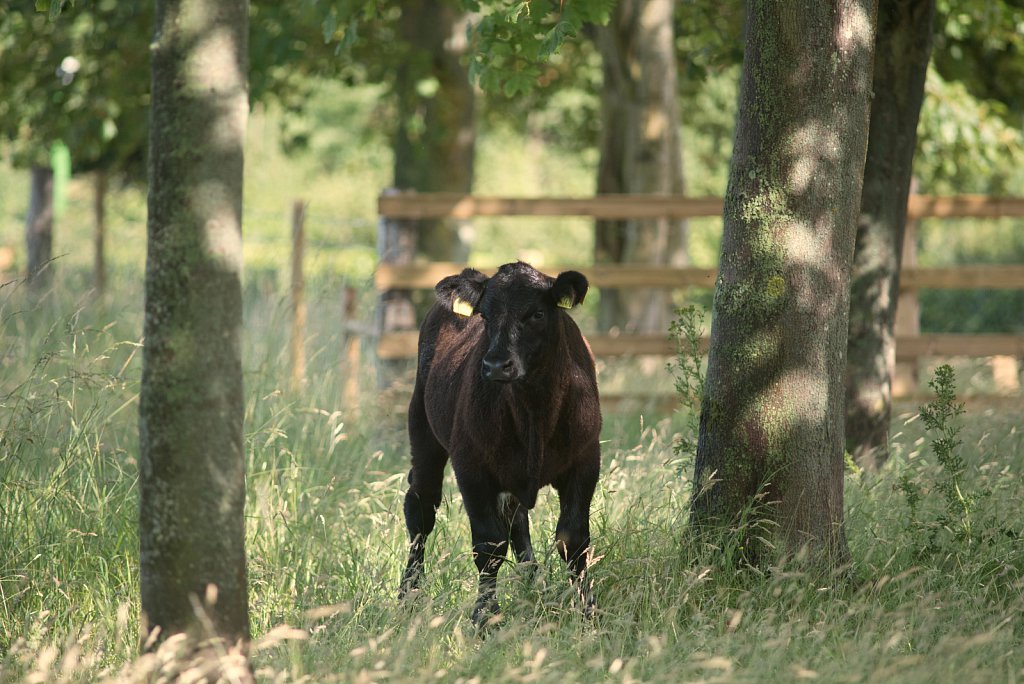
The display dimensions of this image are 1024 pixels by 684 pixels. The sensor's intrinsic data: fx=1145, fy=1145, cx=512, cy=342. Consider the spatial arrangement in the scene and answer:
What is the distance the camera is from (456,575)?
4.77 meters

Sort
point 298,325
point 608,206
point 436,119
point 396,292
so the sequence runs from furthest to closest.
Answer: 1. point 436,119
2. point 608,206
3. point 396,292
4. point 298,325

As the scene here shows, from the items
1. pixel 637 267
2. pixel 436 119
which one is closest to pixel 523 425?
pixel 637 267

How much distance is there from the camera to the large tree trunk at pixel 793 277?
14.6 ft

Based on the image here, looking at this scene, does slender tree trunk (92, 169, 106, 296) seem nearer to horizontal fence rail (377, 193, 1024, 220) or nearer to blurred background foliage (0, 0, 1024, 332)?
blurred background foliage (0, 0, 1024, 332)

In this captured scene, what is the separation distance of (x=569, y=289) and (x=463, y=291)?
484 mm

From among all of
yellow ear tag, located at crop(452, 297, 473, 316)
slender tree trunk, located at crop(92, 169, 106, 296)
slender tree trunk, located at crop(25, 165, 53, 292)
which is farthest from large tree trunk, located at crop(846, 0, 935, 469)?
slender tree trunk, located at crop(25, 165, 53, 292)

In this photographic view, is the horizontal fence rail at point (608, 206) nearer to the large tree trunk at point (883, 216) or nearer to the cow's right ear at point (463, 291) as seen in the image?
the large tree trunk at point (883, 216)

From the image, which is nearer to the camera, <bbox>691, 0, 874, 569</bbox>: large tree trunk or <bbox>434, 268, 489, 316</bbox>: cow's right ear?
<bbox>691, 0, 874, 569</bbox>: large tree trunk

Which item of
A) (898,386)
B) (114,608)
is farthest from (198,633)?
(898,386)

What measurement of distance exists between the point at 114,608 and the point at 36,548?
1.58 ft

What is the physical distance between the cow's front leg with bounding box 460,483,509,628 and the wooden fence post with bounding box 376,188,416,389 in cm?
403

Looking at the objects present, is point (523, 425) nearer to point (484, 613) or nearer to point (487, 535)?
point (487, 535)

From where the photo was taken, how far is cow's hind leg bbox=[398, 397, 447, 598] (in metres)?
5.43

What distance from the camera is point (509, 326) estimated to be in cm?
475
